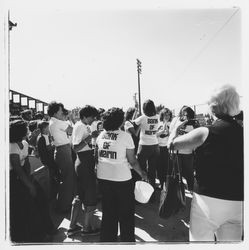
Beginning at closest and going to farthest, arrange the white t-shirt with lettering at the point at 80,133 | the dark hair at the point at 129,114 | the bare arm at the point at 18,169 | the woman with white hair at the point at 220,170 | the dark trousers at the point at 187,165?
1. the woman with white hair at the point at 220,170
2. the bare arm at the point at 18,169
3. the white t-shirt with lettering at the point at 80,133
4. the dark trousers at the point at 187,165
5. the dark hair at the point at 129,114

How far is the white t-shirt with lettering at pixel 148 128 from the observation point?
3820mm

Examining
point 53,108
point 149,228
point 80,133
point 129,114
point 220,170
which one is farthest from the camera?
point 129,114

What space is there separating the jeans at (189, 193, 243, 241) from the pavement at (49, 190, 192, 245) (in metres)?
A: 0.98

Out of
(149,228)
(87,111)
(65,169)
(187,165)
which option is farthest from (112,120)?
(187,165)

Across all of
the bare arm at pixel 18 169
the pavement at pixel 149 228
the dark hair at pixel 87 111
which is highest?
the dark hair at pixel 87 111

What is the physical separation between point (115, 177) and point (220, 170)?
957 millimetres

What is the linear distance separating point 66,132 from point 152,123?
4.79ft

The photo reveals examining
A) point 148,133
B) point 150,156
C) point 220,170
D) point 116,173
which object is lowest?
point 150,156

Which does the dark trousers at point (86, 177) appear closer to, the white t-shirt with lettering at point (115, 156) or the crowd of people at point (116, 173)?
the crowd of people at point (116, 173)

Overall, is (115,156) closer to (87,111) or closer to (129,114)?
(87,111)

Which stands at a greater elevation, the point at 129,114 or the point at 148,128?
the point at 129,114

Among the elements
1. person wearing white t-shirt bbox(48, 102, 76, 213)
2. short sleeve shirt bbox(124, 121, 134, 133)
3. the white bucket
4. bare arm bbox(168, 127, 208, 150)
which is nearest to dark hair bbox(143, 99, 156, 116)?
short sleeve shirt bbox(124, 121, 134, 133)

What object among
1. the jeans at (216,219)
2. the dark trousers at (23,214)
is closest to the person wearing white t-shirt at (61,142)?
the dark trousers at (23,214)

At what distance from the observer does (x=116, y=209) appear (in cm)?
213
